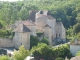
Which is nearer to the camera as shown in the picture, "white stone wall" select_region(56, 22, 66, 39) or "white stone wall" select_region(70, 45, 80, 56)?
"white stone wall" select_region(70, 45, 80, 56)

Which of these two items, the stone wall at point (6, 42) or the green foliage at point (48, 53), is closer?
the green foliage at point (48, 53)

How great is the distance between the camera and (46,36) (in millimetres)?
52312

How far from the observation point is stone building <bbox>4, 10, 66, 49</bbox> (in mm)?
47406

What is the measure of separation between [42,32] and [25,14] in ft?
67.1

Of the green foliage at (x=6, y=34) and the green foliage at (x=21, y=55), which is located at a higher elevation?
the green foliage at (x=6, y=34)

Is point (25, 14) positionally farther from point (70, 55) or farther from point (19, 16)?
point (70, 55)

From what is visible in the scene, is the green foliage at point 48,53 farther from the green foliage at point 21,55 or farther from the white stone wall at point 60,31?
the white stone wall at point 60,31

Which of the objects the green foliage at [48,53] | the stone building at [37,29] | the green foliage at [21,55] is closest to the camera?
the green foliage at [21,55]

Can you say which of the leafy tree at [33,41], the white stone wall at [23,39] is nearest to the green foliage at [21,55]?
the white stone wall at [23,39]

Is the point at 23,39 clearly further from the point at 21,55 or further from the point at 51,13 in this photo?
the point at 51,13

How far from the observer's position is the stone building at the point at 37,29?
47.4 meters

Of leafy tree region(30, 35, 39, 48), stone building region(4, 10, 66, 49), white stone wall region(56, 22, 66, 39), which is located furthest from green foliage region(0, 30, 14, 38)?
white stone wall region(56, 22, 66, 39)

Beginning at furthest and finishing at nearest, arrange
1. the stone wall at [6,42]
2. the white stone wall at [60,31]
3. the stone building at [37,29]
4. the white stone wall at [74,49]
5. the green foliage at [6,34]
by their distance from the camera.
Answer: the white stone wall at [60,31] < the green foliage at [6,34] < the stone wall at [6,42] < the stone building at [37,29] < the white stone wall at [74,49]

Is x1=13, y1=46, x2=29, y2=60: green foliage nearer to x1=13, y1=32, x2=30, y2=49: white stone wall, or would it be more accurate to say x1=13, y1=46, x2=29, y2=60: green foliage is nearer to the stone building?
x1=13, y1=32, x2=30, y2=49: white stone wall
